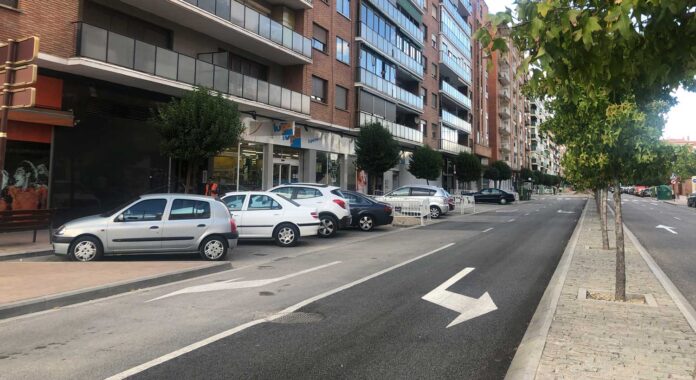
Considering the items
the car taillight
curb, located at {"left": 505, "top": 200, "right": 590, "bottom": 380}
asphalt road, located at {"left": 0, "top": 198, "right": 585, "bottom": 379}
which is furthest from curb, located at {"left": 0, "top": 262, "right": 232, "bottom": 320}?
the car taillight

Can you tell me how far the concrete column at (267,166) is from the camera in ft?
75.8

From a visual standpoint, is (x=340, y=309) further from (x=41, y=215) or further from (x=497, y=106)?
(x=497, y=106)

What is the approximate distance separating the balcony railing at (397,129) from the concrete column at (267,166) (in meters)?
7.35

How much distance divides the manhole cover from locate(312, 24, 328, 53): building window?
22089 millimetres

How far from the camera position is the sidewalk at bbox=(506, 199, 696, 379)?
3.91 m

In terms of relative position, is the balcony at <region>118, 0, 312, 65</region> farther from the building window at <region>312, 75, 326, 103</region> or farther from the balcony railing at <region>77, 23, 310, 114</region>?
the building window at <region>312, 75, 326, 103</region>

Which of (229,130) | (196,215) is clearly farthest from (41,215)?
(229,130)

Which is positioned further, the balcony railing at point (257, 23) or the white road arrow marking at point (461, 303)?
the balcony railing at point (257, 23)

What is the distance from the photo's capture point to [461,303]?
6.73 m

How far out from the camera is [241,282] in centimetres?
825

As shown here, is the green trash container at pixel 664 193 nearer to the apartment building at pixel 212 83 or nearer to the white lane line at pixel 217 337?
the apartment building at pixel 212 83

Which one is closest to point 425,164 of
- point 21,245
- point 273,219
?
point 273,219

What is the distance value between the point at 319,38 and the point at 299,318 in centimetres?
2323

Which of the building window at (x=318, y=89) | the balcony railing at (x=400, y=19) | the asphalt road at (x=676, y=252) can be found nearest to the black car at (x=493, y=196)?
the balcony railing at (x=400, y=19)
